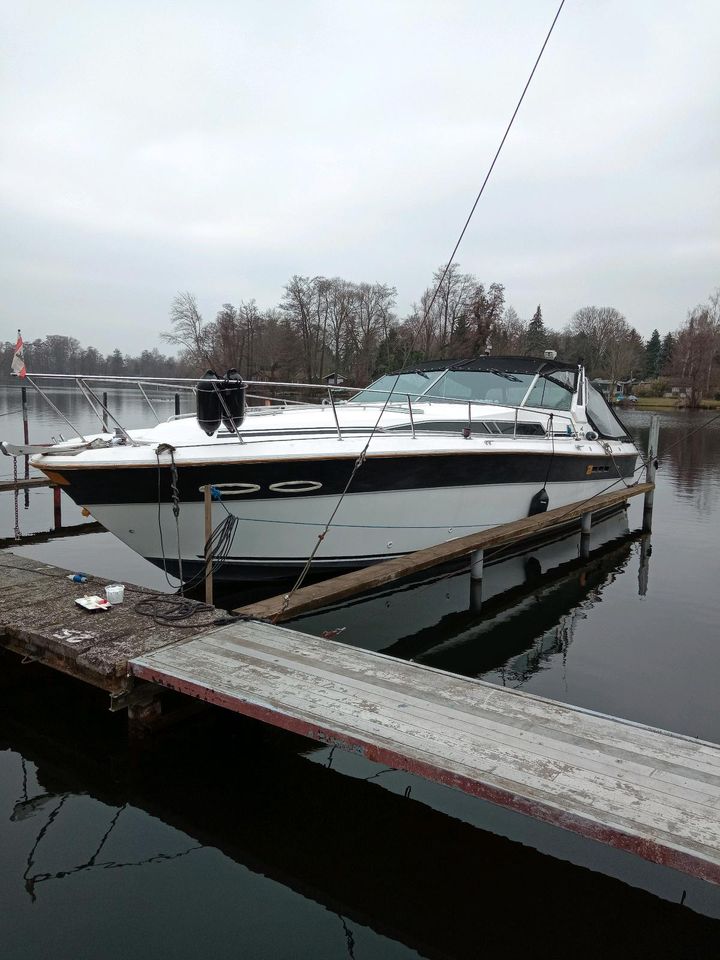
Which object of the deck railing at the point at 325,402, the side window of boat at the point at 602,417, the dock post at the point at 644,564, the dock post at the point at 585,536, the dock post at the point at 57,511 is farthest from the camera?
the dock post at the point at 57,511

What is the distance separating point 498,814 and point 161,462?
382 cm

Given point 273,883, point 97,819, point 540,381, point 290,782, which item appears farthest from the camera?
point 540,381

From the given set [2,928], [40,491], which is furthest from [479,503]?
[40,491]

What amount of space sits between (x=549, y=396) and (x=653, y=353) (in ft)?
253

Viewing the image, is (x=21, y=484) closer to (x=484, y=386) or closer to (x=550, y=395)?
(x=484, y=386)

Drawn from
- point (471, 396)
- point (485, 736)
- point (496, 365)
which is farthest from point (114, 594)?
point (496, 365)

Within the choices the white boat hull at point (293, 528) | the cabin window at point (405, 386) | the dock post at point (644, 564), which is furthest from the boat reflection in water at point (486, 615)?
the cabin window at point (405, 386)

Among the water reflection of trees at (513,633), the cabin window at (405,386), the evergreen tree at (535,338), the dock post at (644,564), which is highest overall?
the evergreen tree at (535,338)

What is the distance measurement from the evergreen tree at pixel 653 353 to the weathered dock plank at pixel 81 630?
256 ft

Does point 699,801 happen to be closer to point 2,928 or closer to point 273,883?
point 273,883

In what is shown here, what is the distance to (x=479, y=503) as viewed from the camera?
794cm

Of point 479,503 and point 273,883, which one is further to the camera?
point 479,503

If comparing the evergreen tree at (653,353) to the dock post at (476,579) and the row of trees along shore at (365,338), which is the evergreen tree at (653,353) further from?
the dock post at (476,579)

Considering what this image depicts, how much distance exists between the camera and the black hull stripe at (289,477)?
5868 millimetres
